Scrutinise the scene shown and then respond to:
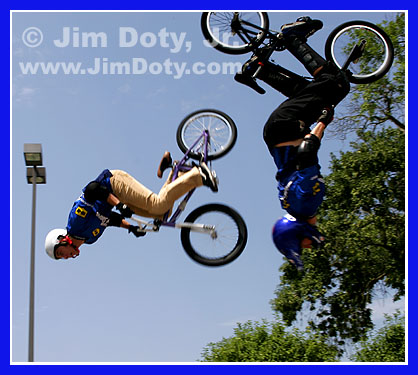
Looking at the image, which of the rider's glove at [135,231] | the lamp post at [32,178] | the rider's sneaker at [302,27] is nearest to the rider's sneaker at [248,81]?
the rider's sneaker at [302,27]

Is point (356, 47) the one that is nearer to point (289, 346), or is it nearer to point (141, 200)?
point (141, 200)

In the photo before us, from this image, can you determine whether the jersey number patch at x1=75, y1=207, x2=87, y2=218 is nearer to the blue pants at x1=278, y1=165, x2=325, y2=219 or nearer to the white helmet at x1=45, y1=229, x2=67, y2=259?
the white helmet at x1=45, y1=229, x2=67, y2=259

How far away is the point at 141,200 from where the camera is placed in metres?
8.14

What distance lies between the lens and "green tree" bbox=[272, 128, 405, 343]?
16.4 metres

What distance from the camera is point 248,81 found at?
8.27 meters

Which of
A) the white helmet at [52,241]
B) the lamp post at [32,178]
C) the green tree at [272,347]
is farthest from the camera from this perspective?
the green tree at [272,347]

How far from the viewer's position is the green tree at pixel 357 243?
16.4m

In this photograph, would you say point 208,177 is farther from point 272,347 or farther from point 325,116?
point 272,347

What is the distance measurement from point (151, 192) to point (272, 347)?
9594mm

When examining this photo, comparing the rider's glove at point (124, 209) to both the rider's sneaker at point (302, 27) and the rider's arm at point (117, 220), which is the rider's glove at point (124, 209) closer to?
the rider's arm at point (117, 220)

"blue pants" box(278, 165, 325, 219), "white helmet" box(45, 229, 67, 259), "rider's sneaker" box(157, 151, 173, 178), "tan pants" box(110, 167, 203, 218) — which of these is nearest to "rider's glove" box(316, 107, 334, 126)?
"blue pants" box(278, 165, 325, 219)

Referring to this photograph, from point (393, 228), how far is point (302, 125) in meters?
9.47

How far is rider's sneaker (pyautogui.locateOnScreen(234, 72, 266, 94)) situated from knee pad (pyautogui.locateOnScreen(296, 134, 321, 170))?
994mm

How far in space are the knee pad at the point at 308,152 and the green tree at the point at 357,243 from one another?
880cm
